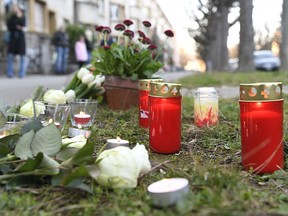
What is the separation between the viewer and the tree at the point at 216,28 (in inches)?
736

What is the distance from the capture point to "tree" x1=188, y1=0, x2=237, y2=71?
1870cm

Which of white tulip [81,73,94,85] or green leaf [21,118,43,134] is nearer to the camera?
green leaf [21,118,43,134]

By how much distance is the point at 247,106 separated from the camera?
1.84 meters

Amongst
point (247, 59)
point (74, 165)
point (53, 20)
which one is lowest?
point (74, 165)

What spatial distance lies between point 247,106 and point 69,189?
85 centimetres

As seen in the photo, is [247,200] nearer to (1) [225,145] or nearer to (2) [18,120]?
(1) [225,145]

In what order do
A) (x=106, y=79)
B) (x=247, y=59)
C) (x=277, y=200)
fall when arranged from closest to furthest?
(x=277, y=200) → (x=106, y=79) → (x=247, y=59)

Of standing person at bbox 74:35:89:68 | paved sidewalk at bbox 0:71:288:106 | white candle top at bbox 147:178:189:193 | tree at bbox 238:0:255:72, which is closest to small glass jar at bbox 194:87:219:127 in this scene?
paved sidewalk at bbox 0:71:288:106

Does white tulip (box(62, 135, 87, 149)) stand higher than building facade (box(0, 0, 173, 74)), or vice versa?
building facade (box(0, 0, 173, 74))

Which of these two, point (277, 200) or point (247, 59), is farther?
point (247, 59)

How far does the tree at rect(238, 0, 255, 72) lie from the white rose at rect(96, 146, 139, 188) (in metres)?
11.6

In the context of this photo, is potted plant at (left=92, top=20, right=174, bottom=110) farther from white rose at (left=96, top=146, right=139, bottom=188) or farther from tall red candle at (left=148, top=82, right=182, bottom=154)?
white rose at (left=96, top=146, right=139, bottom=188)

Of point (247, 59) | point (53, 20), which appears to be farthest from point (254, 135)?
point (53, 20)

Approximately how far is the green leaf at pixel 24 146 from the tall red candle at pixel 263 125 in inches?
36.0
